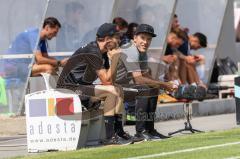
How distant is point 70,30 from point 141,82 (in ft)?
14.3

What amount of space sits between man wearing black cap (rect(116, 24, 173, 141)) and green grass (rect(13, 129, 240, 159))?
0.53 metres

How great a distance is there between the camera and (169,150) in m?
13.2

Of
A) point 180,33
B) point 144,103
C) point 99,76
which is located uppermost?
point 180,33

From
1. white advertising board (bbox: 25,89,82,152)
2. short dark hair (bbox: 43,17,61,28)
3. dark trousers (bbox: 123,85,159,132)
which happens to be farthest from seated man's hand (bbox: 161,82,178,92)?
short dark hair (bbox: 43,17,61,28)

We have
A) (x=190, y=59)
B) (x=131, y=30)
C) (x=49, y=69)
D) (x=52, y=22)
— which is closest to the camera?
(x=49, y=69)

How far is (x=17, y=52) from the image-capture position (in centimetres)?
1819

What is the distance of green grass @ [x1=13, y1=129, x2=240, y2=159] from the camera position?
12.5 meters

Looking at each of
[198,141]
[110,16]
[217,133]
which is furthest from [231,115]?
[198,141]

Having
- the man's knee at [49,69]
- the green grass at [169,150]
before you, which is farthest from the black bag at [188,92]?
the man's knee at [49,69]

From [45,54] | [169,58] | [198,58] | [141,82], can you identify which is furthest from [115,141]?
[198,58]

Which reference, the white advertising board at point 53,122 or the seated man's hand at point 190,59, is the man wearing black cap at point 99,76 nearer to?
the white advertising board at point 53,122

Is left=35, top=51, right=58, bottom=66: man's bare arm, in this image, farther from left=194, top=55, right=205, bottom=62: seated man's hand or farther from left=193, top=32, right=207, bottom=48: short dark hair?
left=193, top=32, right=207, bottom=48: short dark hair

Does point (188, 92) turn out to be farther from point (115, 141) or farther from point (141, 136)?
point (115, 141)

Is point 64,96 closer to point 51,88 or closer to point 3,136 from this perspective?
point 51,88
